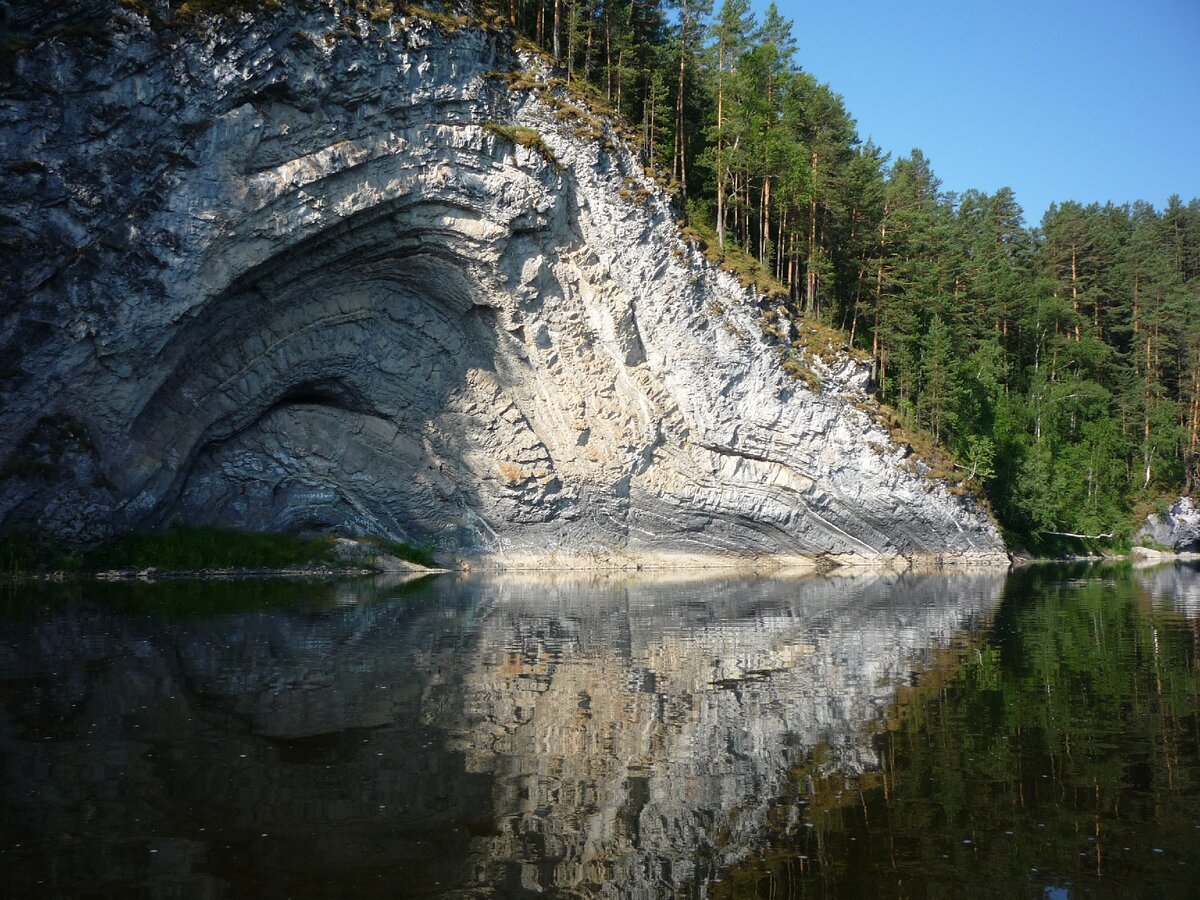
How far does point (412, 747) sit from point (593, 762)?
6.65ft

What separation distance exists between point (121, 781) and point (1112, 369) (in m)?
74.7

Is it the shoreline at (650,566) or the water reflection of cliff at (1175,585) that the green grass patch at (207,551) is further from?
the water reflection of cliff at (1175,585)

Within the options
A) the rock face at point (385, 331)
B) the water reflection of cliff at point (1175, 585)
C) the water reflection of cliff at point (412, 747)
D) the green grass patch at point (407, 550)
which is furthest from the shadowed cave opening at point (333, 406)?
the water reflection of cliff at point (1175, 585)

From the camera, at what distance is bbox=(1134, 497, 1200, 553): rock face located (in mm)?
61625

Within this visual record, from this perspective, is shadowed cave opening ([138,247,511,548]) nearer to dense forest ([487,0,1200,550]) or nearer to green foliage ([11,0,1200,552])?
green foliage ([11,0,1200,552])

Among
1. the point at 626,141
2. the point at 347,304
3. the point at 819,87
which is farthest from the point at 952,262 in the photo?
the point at 347,304

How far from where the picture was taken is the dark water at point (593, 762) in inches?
270

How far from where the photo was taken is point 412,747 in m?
9.92

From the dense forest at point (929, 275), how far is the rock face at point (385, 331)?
539 centimetres

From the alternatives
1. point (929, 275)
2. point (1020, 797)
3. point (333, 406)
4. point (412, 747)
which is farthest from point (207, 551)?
point (929, 275)

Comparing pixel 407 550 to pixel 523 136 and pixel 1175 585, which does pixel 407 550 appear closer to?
pixel 523 136

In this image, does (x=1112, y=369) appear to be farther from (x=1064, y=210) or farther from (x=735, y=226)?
(x=735, y=226)

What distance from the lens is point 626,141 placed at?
4091 cm

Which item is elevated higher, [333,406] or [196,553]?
[333,406]
